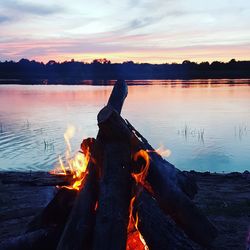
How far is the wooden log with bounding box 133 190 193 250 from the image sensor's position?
581 cm

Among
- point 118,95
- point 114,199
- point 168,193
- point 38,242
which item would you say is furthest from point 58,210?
point 118,95

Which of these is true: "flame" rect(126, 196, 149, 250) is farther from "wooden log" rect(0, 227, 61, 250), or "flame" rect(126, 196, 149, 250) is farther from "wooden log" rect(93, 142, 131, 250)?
"wooden log" rect(0, 227, 61, 250)

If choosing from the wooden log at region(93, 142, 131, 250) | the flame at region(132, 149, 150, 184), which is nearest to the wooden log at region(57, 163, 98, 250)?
the wooden log at region(93, 142, 131, 250)

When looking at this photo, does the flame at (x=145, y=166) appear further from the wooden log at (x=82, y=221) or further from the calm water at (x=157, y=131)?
the calm water at (x=157, y=131)

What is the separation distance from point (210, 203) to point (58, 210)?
5.05 m

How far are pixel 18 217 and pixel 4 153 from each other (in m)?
12.5

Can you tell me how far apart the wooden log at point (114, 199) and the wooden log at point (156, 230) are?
0.39 m

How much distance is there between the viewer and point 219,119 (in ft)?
116

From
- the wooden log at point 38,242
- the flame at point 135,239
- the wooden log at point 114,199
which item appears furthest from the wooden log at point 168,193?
the wooden log at point 38,242

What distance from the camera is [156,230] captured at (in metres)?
5.88

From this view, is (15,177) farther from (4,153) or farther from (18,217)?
(4,153)

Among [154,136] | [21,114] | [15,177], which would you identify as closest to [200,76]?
[21,114]

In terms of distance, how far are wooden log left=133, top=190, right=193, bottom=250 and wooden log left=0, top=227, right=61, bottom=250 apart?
128 centimetres

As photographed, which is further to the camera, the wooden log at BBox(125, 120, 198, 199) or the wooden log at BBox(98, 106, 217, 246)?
the wooden log at BBox(125, 120, 198, 199)
